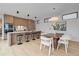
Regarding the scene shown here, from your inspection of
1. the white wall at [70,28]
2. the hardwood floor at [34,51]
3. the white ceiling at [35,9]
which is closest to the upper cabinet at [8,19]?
the white ceiling at [35,9]

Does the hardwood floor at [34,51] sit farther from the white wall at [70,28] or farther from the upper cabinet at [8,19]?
the upper cabinet at [8,19]

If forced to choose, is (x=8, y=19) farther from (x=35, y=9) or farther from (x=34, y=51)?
(x=34, y=51)

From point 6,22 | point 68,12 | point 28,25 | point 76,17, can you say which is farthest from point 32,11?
point 76,17

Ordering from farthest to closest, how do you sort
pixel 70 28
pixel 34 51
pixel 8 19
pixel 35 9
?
pixel 70 28, pixel 8 19, pixel 34 51, pixel 35 9

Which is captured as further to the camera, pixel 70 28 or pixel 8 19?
pixel 70 28

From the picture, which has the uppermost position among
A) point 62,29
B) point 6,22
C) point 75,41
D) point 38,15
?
point 38,15

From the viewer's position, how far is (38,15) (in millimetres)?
3557

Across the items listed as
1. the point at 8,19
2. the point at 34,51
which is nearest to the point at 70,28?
the point at 34,51

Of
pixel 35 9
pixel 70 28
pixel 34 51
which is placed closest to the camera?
pixel 35 9

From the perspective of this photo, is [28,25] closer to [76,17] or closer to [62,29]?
[62,29]

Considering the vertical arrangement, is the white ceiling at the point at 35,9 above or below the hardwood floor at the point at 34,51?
above

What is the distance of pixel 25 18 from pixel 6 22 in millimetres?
835

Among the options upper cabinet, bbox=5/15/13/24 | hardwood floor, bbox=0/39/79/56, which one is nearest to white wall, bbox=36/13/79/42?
hardwood floor, bbox=0/39/79/56

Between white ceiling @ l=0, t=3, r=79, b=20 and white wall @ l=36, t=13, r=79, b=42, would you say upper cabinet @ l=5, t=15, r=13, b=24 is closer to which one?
white ceiling @ l=0, t=3, r=79, b=20
